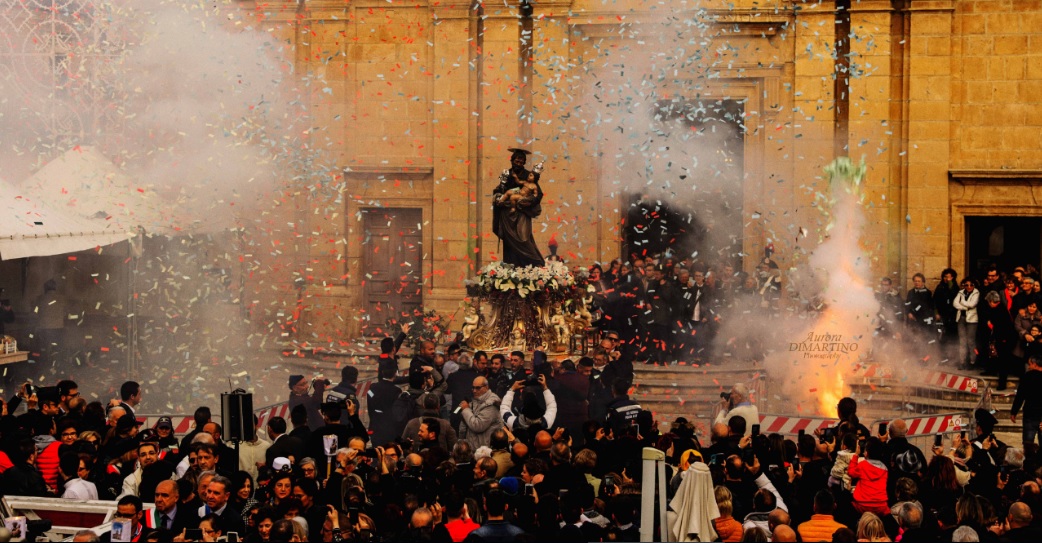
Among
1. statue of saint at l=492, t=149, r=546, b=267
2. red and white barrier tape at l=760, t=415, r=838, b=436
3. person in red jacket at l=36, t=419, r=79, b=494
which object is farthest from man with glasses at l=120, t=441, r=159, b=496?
statue of saint at l=492, t=149, r=546, b=267

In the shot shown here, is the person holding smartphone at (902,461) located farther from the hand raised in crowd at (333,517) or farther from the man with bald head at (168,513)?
the man with bald head at (168,513)

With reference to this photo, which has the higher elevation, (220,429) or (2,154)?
(2,154)

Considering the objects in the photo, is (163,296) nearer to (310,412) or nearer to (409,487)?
(310,412)

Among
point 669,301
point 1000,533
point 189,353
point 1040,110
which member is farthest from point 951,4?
point 1000,533

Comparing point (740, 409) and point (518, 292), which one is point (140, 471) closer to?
point (740, 409)

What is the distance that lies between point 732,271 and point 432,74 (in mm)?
5774

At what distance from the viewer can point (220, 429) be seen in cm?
1150

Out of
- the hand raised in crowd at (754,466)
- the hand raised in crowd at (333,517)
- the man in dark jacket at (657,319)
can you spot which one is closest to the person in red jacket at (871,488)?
the hand raised in crowd at (754,466)

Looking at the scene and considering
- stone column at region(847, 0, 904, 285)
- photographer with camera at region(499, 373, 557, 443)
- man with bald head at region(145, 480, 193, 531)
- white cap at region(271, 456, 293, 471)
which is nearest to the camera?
man with bald head at region(145, 480, 193, 531)

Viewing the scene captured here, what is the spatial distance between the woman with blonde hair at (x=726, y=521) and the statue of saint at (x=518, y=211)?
28.7 feet

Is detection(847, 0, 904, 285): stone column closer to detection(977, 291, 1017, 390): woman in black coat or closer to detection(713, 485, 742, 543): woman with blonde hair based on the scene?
detection(977, 291, 1017, 390): woman in black coat

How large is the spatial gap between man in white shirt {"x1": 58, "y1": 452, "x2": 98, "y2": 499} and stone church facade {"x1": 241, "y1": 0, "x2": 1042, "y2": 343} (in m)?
11.9

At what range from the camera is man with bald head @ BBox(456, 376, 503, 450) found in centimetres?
1240

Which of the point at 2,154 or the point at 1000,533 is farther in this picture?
the point at 2,154
